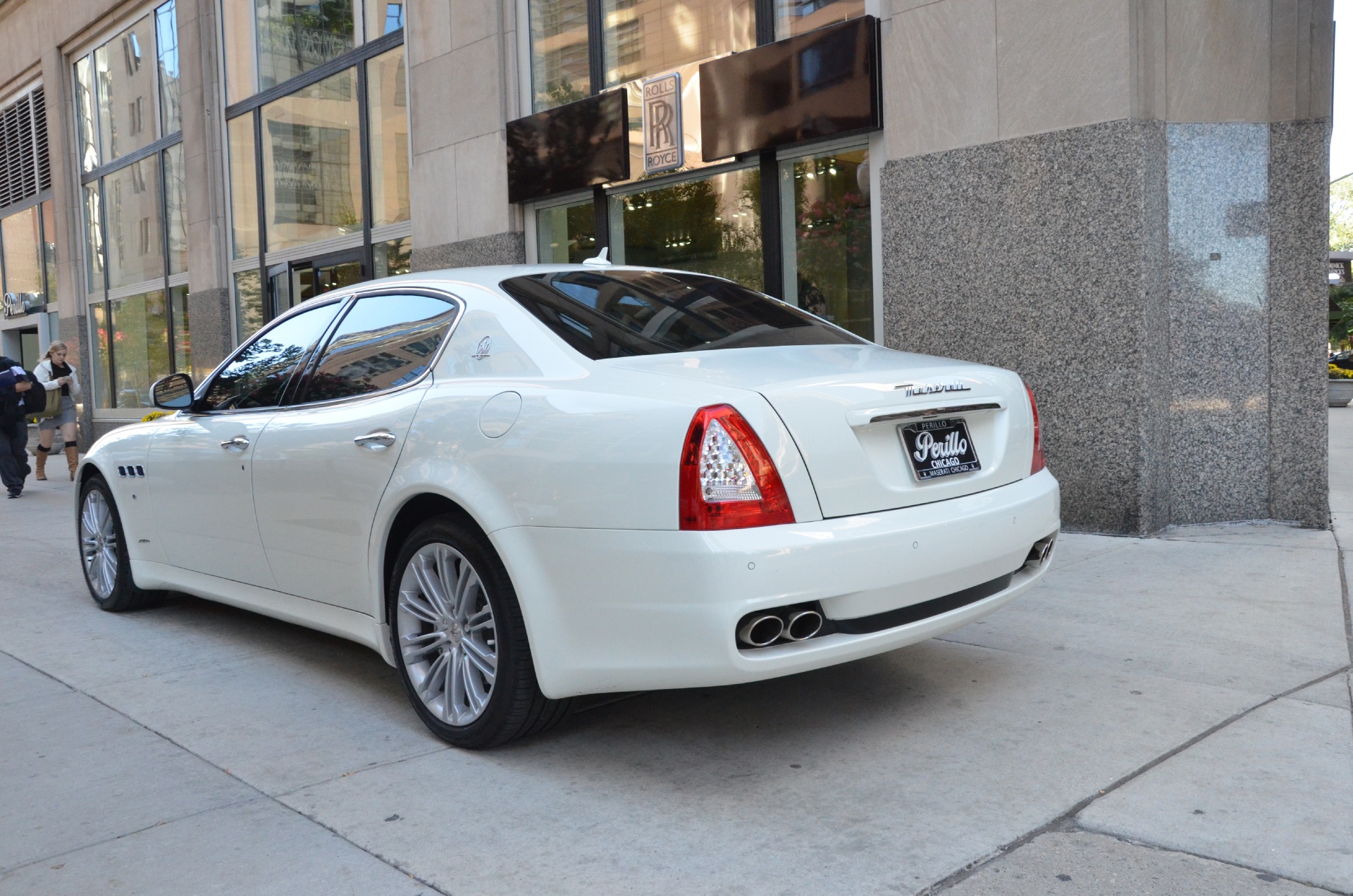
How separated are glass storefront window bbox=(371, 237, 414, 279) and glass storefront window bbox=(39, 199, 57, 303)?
36.9 ft

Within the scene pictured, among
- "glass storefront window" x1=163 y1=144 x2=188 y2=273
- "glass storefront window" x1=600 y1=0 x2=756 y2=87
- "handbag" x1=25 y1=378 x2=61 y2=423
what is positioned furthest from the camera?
"glass storefront window" x1=163 y1=144 x2=188 y2=273

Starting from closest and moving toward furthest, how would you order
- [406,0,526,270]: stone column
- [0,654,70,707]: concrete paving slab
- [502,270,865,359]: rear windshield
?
[502,270,865,359]: rear windshield
[0,654,70,707]: concrete paving slab
[406,0,526,270]: stone column

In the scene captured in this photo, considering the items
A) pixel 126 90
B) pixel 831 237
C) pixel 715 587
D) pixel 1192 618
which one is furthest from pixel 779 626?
pixel 126 90

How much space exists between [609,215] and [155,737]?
24.4 feet

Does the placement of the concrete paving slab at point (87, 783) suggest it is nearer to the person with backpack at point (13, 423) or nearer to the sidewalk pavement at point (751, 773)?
the sidewalk pavement at point (751, 773)

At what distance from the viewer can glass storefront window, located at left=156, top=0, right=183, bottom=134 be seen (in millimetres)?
17328

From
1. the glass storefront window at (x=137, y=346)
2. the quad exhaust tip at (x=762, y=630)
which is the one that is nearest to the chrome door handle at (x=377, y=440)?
the quad exhaust tip at (x=762, y=630)

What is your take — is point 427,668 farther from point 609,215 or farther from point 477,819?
point 609,215

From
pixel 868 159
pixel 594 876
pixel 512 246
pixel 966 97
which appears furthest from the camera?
pixel 512 246

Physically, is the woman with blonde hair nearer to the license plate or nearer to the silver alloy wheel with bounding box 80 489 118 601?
the silver alloy wheel with bounding box 80 489 118 601

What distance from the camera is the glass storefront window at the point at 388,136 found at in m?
13.0

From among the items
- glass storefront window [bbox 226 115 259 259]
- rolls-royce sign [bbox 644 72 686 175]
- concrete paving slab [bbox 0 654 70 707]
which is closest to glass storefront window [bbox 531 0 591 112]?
rolls-royce sign [bbox 644 72 686 175]

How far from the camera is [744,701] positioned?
403 cm

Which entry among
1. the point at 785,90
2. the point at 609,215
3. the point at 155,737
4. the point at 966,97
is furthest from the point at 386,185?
the point at 155,737
